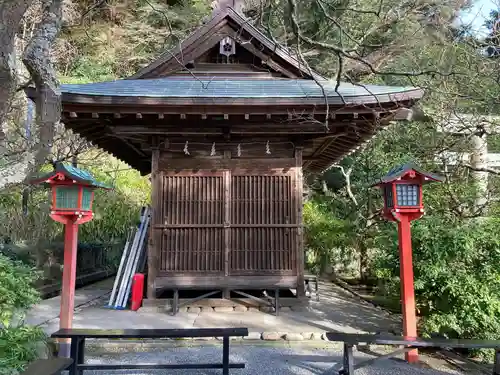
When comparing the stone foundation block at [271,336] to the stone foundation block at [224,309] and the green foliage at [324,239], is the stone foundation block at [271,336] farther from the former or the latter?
the green foliage at [324,239]

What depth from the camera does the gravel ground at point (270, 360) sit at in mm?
4305

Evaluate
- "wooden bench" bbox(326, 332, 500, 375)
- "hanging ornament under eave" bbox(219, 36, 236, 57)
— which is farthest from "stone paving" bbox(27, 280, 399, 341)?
"hanging ornament under eave" bbox(219, 36, 236, 57)

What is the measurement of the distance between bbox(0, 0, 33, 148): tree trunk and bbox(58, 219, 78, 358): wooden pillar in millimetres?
2420

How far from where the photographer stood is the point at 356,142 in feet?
25.9

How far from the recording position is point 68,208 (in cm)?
471

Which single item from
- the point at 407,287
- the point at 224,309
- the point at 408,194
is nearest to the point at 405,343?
the point at 407,287

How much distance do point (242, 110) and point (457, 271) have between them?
12.5ft

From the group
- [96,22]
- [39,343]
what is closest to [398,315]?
[39,343]

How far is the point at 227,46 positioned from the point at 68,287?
5.15 meters

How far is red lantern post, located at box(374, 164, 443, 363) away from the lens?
4.70 metres

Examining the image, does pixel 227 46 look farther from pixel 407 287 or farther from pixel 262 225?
pixel 407 287

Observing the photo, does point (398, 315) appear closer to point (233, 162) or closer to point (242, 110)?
point (233, 162)

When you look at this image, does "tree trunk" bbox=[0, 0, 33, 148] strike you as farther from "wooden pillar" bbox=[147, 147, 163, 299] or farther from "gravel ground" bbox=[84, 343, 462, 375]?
"wooden pillar" bbox=[147, 147, 163, 299]

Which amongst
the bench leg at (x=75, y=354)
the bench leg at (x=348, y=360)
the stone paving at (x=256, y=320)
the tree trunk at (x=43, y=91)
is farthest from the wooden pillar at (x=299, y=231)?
the tree trunk at (x=43, y=91)
